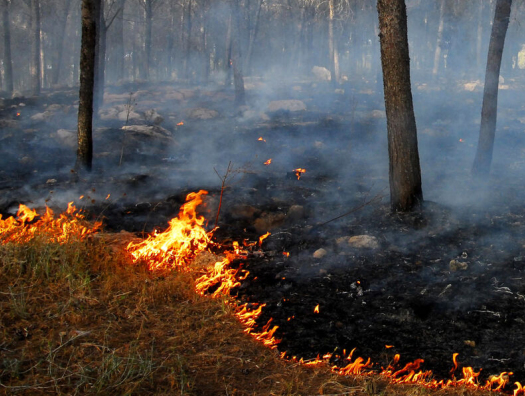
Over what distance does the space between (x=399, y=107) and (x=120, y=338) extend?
191 inches

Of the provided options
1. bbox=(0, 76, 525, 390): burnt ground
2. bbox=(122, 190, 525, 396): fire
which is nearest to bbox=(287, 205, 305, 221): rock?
bbox=(0, 76, 525, 390): burnt ground

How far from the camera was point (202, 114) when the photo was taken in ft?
54.0

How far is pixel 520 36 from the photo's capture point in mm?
36281

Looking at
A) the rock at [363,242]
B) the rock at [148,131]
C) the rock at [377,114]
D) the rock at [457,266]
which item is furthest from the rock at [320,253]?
the rock at [377,114]

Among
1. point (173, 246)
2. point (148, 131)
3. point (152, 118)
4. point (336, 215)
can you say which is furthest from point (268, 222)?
point (152, 118)

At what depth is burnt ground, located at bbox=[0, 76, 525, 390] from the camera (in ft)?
13.2

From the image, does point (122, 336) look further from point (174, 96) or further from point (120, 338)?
point (174, 96)

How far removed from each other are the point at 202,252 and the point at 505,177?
7462mm

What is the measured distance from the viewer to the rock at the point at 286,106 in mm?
18250

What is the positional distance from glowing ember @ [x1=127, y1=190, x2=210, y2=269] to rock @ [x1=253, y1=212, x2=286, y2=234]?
1022mm

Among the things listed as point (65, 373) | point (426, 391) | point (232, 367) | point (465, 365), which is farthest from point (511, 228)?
point (65, 373)

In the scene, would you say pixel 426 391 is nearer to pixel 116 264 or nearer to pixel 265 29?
pixel 116 264

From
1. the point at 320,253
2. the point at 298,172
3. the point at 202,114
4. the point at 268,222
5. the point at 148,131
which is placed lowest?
the point at 320,253

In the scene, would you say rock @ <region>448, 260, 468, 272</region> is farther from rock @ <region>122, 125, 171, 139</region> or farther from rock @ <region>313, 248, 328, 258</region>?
rock @ <region>122, 125, 171, 139</region>
